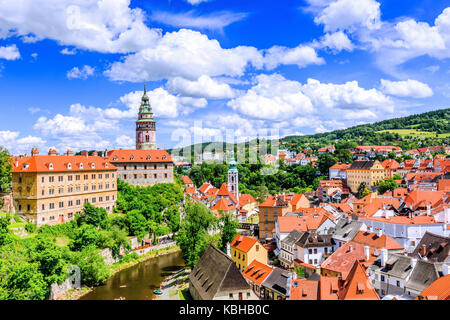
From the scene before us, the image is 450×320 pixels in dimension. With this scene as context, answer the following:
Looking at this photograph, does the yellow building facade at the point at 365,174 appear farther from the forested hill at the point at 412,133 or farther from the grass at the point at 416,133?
the grass at the point at 416,133

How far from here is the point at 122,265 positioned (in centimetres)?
3581

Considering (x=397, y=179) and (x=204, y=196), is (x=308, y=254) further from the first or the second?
(x=397, y=179)

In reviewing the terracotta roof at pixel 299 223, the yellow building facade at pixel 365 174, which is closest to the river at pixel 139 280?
the terracotta roof at pixel 299 223

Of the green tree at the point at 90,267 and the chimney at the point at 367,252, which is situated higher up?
the chimney at the point at 367,252

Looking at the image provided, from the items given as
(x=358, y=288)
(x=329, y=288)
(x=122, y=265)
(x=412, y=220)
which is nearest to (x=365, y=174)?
(x=412, y=220)

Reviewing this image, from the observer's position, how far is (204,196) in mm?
70562

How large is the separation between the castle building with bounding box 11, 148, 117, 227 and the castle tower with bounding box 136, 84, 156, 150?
57.7ft

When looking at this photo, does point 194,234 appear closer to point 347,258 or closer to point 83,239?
point 83,239

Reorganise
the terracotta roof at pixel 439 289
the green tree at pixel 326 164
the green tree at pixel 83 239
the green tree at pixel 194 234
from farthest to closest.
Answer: the green tree at pixel 326 164 < the green tree at pixel 83 239 < the green tree at pixel 194 234 < the terracotta roof at pixel 439 289

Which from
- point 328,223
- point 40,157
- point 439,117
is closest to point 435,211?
point 328,223

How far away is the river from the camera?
28.0 metres

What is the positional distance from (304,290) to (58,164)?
30.6 meters

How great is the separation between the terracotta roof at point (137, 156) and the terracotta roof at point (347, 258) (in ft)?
118

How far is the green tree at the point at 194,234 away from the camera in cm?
3086
